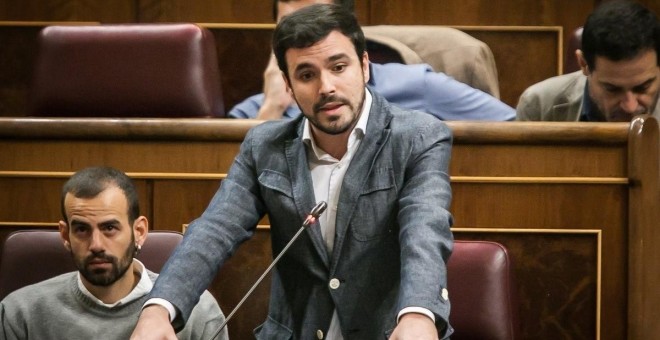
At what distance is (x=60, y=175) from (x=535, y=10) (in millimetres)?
1123

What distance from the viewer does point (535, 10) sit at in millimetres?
2232

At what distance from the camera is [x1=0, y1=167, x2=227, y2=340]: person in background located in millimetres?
1239

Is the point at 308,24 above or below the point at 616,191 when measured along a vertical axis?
above

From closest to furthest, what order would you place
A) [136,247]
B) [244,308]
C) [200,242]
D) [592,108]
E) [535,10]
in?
[200,242] < [136,247] < [244,308] < [592,108] < [535,10]

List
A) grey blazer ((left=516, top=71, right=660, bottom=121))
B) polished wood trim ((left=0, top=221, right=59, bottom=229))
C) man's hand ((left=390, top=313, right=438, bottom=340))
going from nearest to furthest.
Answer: man's hand ((left=390, top=313, right=438, bottom=340))
polished wood trim ((left=0, top=221, right=59, bottom=229))
grey blazer ((left=516, top=71, right=660, bottom=121))

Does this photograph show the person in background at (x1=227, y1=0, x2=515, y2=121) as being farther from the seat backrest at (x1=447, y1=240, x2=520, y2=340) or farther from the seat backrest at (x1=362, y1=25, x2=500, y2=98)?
the seat backrest at (x1=447, y1=240, x2=520, y2=340)

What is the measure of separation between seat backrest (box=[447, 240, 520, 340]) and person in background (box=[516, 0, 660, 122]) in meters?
0.34

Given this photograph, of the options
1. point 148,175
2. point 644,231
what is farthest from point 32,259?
point 644,231

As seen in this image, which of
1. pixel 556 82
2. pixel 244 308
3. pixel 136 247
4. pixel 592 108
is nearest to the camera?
pixel 136 247

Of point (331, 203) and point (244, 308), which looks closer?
point (331, 203)

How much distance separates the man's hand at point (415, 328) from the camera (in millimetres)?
840

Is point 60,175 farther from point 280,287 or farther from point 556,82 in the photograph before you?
point 556,82

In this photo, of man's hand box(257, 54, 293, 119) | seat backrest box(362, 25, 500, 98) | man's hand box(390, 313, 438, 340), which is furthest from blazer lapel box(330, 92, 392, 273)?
seat backrest box(362, 25, 500, 98)

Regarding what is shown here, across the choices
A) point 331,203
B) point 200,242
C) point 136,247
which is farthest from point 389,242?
point 136,247
